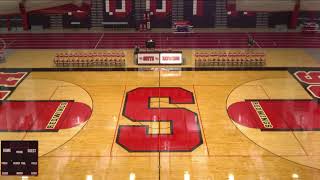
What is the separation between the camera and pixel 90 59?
22688 mm

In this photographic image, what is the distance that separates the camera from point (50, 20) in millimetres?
29766

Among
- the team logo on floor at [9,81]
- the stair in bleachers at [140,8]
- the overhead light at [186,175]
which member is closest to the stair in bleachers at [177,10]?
the stair in bleachers at [140,8]

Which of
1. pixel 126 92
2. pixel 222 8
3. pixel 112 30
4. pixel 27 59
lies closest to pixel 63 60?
pixel 27 59

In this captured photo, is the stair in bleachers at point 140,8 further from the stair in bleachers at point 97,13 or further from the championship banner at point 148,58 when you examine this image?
the championship banner at point 148,58

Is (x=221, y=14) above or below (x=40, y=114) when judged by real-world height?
above

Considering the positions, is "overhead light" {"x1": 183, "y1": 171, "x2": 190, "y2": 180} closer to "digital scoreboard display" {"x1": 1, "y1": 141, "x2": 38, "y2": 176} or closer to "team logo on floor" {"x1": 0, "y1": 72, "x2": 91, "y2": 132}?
"digital scoreboard display" {"x1": 1, "y1": 141, "x2": 38, "y2": 176}

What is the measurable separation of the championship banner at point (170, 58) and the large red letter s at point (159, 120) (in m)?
3.14

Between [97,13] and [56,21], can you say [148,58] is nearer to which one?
[97,13]

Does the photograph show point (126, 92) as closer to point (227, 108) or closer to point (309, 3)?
point (227, 108)

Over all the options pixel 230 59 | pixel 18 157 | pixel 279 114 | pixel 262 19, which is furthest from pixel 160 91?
pixel 262 19

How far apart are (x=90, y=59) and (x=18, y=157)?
1290 cm

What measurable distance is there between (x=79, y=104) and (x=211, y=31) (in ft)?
45.3

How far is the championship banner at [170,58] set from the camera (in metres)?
22.2

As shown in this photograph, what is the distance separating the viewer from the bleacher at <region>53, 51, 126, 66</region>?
2233 centimetres
